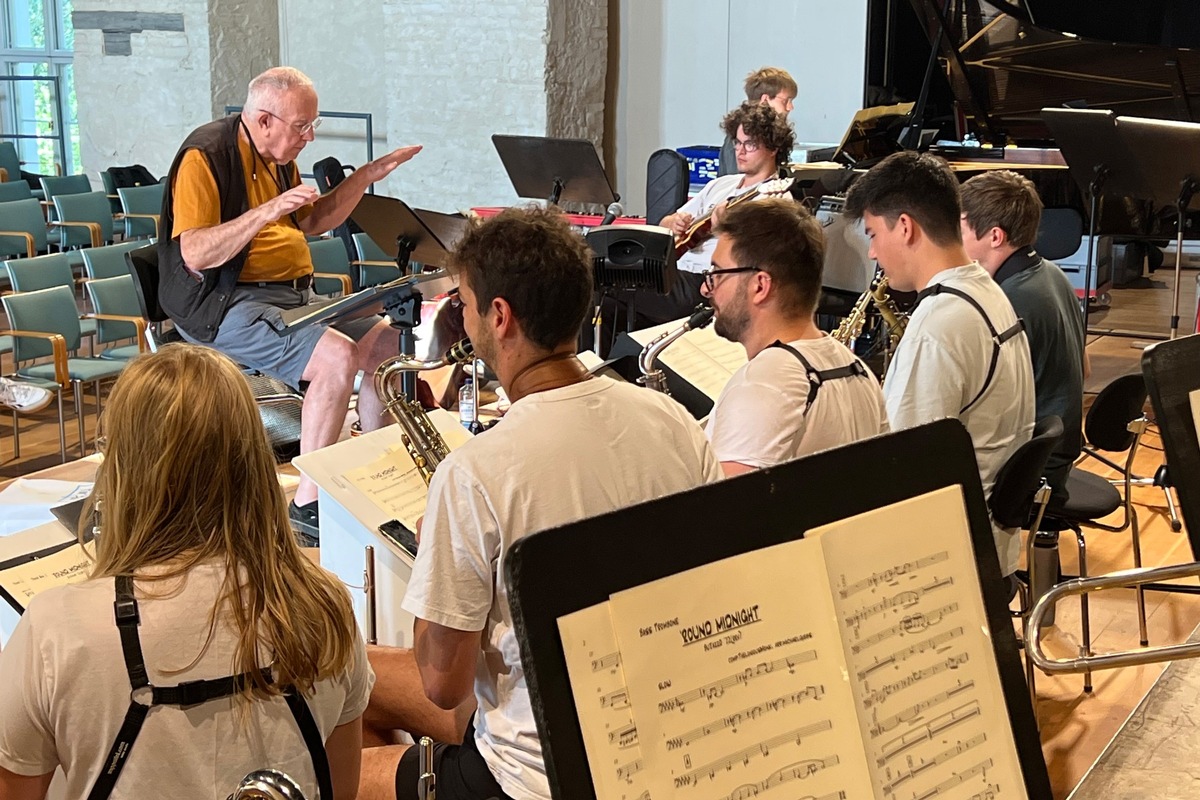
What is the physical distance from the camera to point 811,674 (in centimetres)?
94

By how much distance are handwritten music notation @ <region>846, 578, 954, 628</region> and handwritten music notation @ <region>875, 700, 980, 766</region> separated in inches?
3.8

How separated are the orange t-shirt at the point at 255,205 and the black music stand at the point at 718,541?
3417mm

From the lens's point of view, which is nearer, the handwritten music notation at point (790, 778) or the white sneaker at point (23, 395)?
the handwritten music notation at point (790, 778)

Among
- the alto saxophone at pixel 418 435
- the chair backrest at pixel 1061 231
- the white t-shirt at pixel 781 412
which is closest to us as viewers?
the white t-shirt at pixel 781 412

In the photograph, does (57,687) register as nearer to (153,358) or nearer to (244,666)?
(244,666)

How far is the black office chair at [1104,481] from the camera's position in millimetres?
3553

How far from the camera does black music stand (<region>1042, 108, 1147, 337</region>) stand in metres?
5.71

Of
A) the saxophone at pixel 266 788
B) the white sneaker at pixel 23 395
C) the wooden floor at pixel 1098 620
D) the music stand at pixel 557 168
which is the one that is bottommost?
the wooden floor at pixel 1098 620

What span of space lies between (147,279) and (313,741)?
2.98 m

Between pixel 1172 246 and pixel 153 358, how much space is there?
9884 mm

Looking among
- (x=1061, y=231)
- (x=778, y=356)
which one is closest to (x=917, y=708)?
(x=778, y=356)

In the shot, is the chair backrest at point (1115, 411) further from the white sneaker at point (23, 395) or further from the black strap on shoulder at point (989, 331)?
the white sneaker at point (23, 395)

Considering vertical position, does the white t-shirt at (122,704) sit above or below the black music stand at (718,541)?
below

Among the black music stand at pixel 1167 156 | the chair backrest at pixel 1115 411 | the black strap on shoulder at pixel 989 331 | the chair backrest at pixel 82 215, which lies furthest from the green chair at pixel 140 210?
the black strap on shoulder at pixel 989 331
